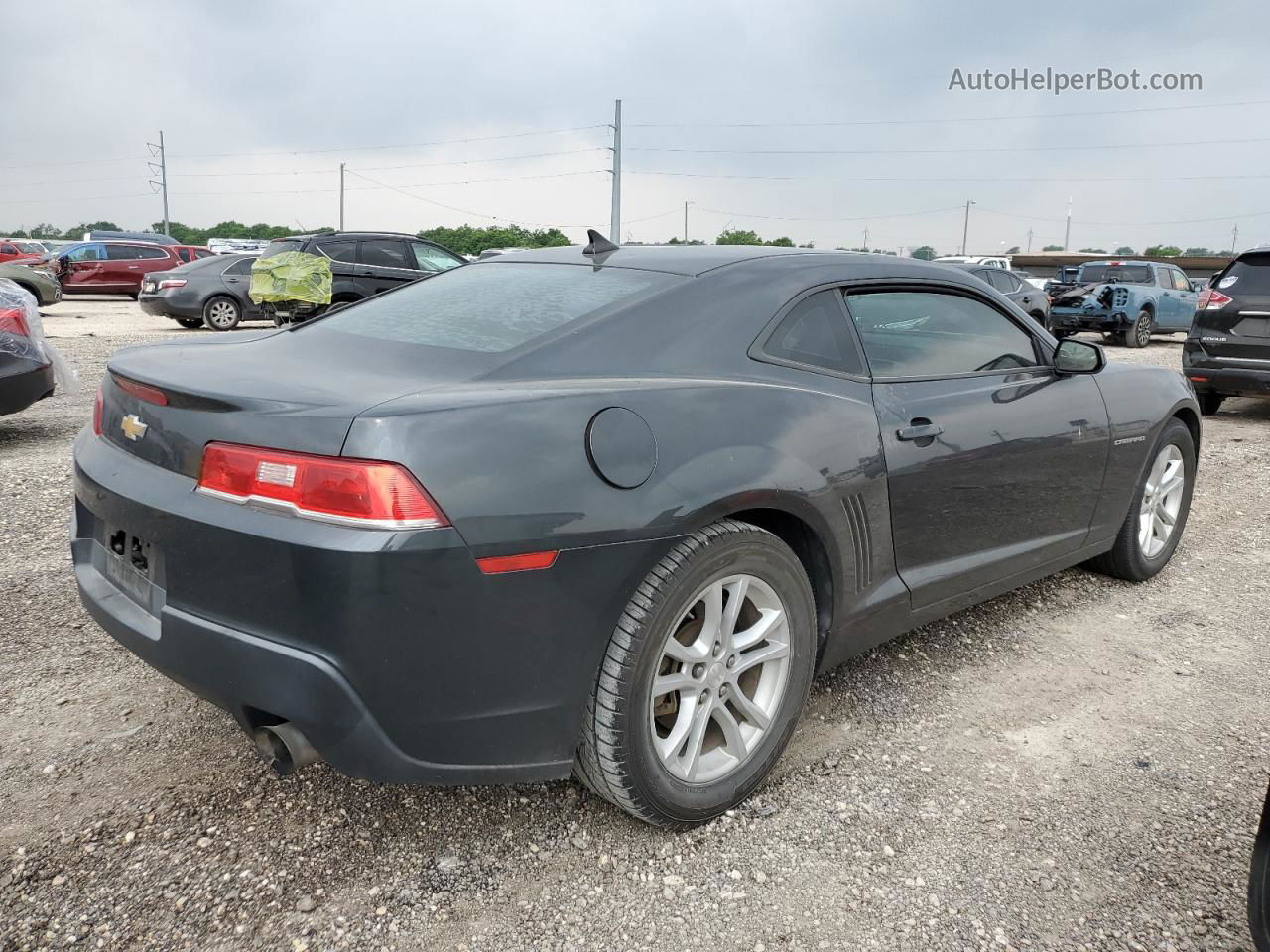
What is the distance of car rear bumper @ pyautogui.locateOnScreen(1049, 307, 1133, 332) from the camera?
58.3ft

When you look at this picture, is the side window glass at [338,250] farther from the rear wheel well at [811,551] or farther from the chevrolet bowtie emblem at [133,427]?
the rear wheel well at [811,551]

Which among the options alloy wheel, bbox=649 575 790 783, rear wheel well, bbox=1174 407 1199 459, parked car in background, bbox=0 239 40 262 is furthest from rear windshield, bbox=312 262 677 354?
parked car in background, bbox=0 239 40 262

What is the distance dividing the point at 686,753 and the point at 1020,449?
5.48 ft

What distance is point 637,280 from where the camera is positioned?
110 inches

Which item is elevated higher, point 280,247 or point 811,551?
point 280,247

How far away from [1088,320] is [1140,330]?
2.90 feet

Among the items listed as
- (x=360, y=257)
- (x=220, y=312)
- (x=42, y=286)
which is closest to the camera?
(x=360, y=257)

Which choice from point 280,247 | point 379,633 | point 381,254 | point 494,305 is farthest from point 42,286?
point 379,633

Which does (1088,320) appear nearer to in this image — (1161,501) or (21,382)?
(1161,501)

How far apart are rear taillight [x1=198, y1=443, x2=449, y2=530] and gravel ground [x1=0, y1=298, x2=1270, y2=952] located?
89cm

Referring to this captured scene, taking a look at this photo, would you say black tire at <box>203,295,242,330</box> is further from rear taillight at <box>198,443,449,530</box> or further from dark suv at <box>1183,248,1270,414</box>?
rear taillight at <box>198,443,449,530</box>

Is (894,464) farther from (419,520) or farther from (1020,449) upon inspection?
(419,520)

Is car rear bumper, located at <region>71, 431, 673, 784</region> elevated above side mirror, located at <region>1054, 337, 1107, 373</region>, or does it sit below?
below

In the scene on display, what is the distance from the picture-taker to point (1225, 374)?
8.85 metres
